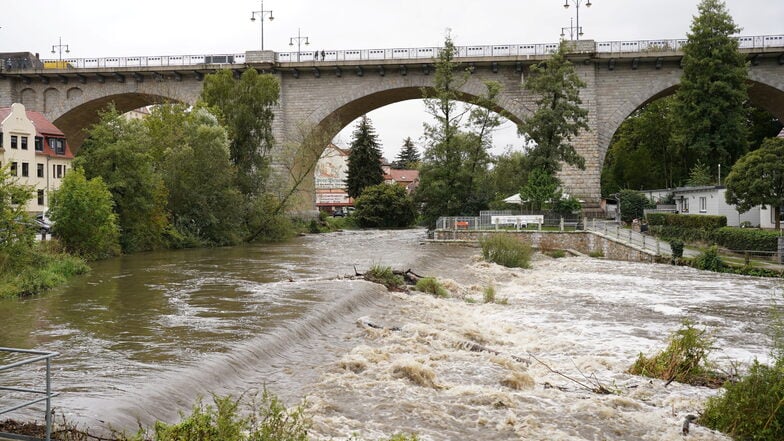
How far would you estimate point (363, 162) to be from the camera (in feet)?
265

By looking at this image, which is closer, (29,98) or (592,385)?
(592,385)

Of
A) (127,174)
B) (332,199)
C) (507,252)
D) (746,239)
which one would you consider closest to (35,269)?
(127,174)

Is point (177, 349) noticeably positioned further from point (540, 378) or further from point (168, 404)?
point (540, 378)

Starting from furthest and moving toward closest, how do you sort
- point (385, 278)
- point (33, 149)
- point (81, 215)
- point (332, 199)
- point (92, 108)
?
point (332, 199) → point (92, 108) → point (33, 149) → point (81, 215) → point (385, 278)

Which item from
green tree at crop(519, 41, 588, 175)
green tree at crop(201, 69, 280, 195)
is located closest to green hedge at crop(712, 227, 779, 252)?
green tree at crop(519, 41, 588, 175)

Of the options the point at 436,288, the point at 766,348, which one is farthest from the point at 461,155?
the point at 766,348

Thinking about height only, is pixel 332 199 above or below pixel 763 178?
above

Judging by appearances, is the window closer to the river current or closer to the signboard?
the river current

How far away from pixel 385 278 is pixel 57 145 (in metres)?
30.5

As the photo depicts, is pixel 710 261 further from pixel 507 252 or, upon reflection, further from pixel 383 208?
pixel 383 208

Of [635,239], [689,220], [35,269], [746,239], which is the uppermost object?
[689,220]

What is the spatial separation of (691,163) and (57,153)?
5266 cm

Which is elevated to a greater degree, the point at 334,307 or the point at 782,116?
the point at 782,116

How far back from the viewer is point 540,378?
459 inches
